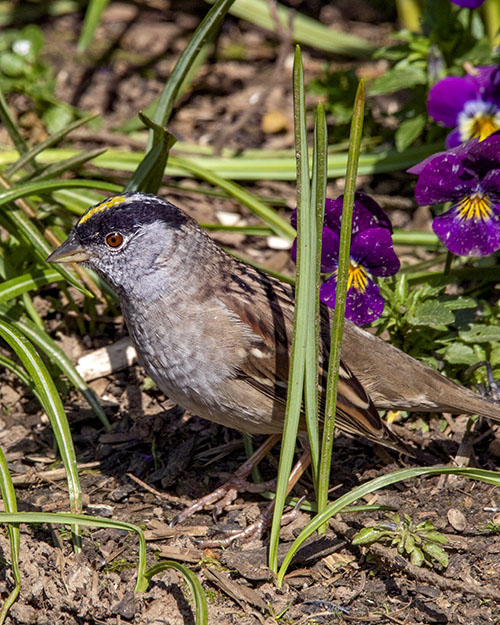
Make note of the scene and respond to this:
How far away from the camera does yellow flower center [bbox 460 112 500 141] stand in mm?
4808

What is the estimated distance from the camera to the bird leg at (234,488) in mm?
4082

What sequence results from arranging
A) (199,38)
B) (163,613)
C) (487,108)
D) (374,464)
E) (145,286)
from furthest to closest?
(487,108)
(374,464)
(199,38)
(145,286)
(163,613)

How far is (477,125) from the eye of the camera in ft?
15.9

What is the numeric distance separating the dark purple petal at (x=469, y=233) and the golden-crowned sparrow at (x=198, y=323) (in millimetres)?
725

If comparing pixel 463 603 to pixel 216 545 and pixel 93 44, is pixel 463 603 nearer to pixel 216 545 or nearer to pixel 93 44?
pixel 216 545

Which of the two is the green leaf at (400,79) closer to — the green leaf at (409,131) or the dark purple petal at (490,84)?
the green leaf at (409,131)

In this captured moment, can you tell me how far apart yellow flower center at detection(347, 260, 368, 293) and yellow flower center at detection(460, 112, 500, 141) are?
122cm

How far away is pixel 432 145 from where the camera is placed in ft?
19.0

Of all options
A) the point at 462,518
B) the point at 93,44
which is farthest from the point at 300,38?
the point at 462,518

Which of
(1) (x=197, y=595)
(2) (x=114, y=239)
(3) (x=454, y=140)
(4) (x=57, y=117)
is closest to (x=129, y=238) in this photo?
(2) (x=114, y=239)

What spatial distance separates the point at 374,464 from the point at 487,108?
7.01 feet

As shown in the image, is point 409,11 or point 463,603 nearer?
point 463,603

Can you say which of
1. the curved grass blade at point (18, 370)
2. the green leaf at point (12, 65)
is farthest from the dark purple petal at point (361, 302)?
the green leaf at point (12, 65)

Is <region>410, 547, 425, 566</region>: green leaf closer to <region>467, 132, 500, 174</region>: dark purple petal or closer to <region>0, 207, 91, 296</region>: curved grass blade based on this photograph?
<region>467, 132, 500, 174</region>: dark purple petal
